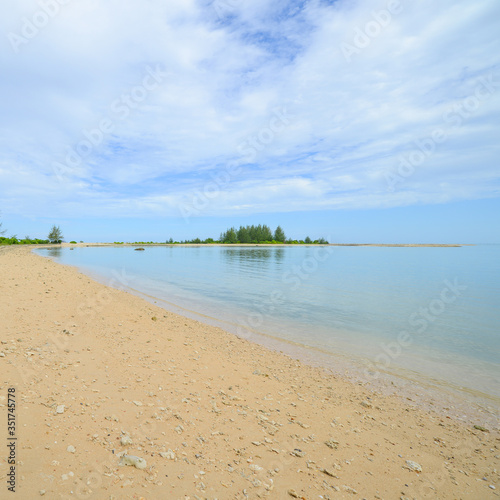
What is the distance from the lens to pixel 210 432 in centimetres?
492

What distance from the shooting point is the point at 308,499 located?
148 inches

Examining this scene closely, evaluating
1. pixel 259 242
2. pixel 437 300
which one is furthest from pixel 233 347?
pixel 259 242

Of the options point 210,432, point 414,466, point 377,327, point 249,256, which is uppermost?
point 249,256

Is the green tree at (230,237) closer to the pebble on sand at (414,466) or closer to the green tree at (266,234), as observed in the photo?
the green tree at (266,234)

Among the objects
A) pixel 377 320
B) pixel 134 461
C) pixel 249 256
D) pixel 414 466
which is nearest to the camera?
pixel 134 461

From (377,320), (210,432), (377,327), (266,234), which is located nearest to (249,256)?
(377,320)

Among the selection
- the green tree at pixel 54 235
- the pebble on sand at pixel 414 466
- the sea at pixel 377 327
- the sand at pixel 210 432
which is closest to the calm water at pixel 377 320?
the sea at pixel 377 327

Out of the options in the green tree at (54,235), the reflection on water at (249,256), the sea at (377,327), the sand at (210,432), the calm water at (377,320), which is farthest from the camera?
the green tree at (54,235)

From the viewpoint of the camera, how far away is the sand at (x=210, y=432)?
3816mm

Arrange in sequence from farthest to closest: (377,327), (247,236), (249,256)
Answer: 1. (247,236)
2. (249,256)
3. (377,327)

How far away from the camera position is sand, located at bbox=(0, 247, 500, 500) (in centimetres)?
382

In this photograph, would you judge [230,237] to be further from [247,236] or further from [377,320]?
[377,320]

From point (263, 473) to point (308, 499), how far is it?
26.2 inches

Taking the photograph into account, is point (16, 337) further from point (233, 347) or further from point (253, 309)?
point (253, 309)
